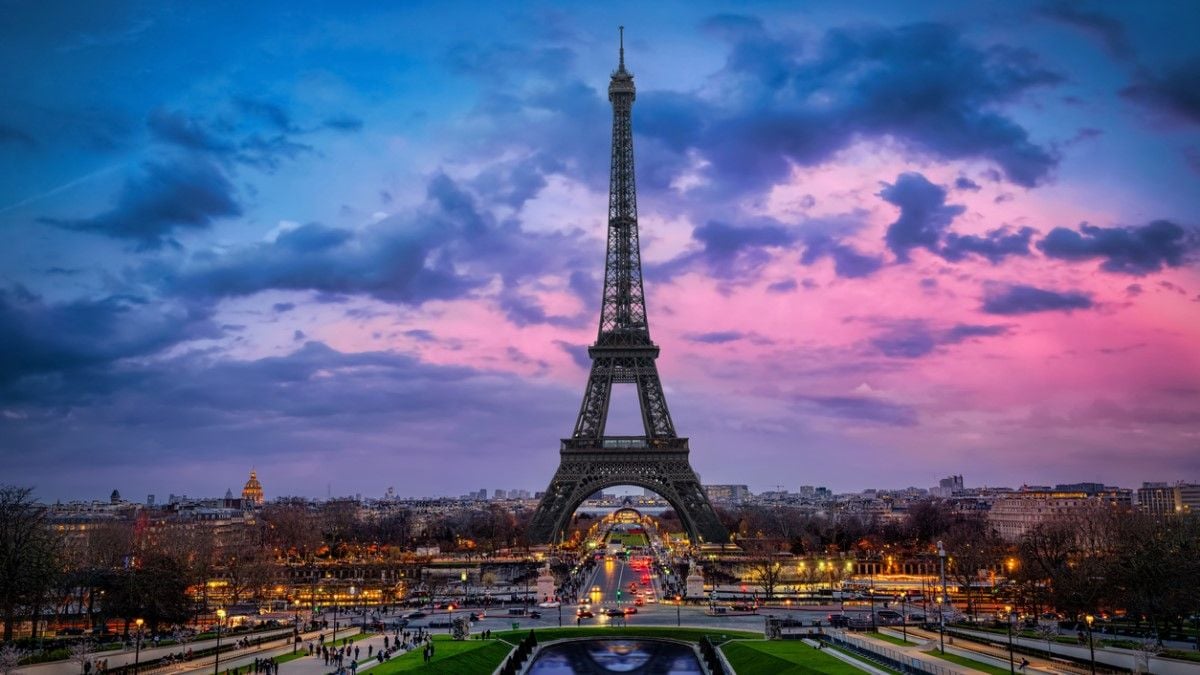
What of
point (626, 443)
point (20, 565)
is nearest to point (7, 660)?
point (20, 565)

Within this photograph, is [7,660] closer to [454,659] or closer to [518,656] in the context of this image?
[454,659]

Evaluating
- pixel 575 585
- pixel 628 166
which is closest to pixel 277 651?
pixel 575 585

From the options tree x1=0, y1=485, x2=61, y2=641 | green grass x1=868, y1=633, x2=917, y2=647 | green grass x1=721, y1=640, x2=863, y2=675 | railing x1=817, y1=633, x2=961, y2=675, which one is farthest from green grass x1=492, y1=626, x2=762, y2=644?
tree x1=0, y1=485, x2=61, y2=641

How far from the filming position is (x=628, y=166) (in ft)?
365

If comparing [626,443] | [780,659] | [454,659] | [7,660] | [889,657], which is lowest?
[454,659]

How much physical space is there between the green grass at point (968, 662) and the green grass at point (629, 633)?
1404 cm

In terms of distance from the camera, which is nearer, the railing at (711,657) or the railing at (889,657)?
the railing at (889,657)

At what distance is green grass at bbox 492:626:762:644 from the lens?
2415 inches

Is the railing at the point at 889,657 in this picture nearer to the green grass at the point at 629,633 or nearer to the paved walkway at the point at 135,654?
the green grass at the point at 629,633

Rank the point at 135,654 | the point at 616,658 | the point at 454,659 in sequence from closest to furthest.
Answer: the point at 454,659, the point at 135,654, the point at 616,658

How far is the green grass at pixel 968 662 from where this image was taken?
140 ft

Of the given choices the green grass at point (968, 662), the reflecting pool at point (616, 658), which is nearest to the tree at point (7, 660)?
the reflecting pool at point (616, 658)

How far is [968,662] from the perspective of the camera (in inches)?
1802

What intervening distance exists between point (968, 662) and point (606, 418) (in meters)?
65.5
